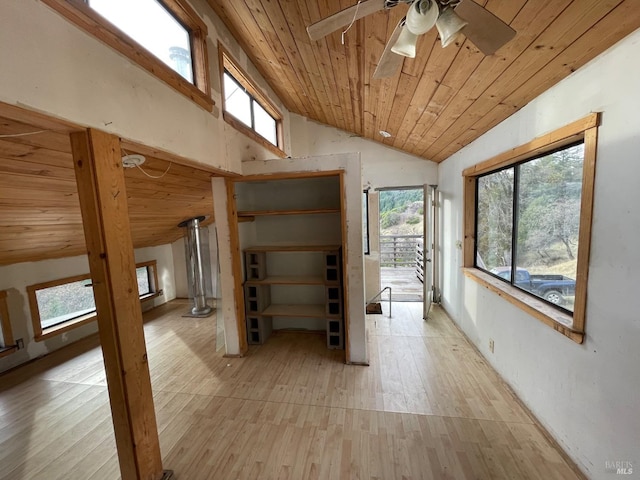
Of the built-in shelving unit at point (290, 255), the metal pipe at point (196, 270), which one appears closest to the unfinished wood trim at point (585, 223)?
the built-in shelving unit at point (290, 255)

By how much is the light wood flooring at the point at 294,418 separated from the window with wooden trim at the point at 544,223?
813mm

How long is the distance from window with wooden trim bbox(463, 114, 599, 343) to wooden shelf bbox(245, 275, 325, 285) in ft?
5.43

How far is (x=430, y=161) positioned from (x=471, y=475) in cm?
371

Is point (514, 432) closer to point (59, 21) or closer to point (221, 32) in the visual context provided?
point (59, 21)

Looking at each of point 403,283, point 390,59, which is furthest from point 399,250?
point 390,59

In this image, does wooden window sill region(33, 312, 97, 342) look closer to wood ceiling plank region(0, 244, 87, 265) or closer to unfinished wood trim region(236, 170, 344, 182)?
wood ceiling plank region(0, 244, 87, 265)

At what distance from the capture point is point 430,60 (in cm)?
155

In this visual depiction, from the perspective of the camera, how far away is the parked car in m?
1.58

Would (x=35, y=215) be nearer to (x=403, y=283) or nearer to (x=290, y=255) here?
(x=290, y=255)

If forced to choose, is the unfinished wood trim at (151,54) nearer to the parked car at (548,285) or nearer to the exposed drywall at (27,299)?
the parked car at (548,285)

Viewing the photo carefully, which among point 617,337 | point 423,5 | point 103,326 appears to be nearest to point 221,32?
point 423,5

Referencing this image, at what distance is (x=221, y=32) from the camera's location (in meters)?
2.20

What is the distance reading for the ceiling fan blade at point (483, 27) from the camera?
87 centimetres

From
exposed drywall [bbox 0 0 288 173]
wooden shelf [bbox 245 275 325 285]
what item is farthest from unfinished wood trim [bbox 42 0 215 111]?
wooden shelf [bbox 245 275 325 285]
